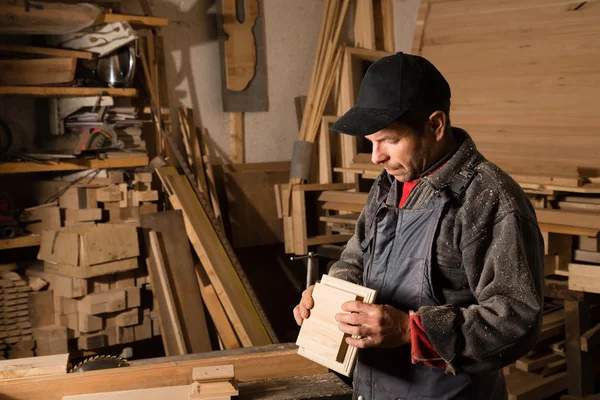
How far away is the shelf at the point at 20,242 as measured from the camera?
4523 millimetres

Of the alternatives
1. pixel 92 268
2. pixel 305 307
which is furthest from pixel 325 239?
pixel 305 307

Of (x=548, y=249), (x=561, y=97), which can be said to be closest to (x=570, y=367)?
(x=548, y=249)

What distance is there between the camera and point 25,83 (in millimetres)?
4508

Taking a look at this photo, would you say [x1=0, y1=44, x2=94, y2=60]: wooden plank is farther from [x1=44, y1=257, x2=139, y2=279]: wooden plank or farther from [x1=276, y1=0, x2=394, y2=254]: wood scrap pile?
[x1=276, y1=0, x2=394, y2=254]: wood scrap pile

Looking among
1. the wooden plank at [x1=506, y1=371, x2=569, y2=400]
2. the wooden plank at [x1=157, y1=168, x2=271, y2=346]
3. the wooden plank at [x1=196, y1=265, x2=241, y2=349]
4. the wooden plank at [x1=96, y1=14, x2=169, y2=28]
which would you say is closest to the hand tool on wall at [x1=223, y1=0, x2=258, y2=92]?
the wooden plank at [x1=96, y1=14, x2=169, y2=28]

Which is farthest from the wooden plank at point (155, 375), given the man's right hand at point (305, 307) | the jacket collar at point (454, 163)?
the jacket collar at point (454, 163)

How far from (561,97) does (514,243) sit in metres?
2.54

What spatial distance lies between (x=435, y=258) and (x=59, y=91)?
354cm

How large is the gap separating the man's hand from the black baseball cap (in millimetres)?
454

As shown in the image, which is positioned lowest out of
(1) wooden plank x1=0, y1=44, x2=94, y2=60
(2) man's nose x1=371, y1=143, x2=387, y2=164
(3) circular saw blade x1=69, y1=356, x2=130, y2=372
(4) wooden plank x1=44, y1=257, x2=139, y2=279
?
(4) wooden plank x1=44, y1=257, x2=139, y2=279

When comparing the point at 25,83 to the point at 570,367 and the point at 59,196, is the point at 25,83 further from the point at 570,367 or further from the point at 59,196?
the point at 570,367

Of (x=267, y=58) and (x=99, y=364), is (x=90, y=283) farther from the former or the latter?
(x=267, y=58)

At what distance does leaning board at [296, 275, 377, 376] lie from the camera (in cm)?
188

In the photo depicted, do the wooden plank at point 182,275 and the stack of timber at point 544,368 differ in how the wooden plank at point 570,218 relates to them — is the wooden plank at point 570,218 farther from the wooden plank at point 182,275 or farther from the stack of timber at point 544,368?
the wooden plank at point 182,275
